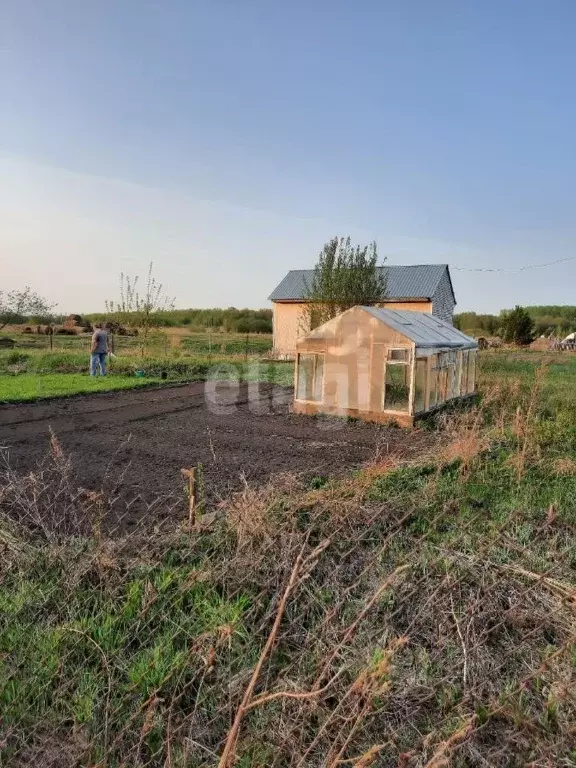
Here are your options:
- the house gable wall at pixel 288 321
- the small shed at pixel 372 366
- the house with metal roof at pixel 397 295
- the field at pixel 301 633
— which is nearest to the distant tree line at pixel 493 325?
the house with metal roof at pixel 397 295

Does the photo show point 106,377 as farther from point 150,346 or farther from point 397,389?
point 397,389

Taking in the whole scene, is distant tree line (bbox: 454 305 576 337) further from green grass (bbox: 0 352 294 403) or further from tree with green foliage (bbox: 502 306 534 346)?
green grass (bbox: 0 352 294 403)

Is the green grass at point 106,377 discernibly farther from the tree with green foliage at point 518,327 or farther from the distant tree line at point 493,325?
the distant tree line at point 493,325

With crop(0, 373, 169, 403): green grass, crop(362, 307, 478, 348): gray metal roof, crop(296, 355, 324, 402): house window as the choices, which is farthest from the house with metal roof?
crop(296, 355, 324, 402): house window

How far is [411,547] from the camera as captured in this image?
4.07 metres

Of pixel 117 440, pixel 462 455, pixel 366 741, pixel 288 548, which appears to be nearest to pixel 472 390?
pixel 462 455

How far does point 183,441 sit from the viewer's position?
8.41 m

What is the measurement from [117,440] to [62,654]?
226 inches

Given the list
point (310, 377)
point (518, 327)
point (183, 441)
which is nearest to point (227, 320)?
point (518, 327)

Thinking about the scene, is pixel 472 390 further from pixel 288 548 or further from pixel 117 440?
pixel 288 548

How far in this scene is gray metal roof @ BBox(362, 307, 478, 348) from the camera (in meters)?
9.91

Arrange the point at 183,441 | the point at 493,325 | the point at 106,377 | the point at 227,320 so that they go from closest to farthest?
the point at 183,441 < the point at 106,377 < the point at 227,320 < the point at 493,325

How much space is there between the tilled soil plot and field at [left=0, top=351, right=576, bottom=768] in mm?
907

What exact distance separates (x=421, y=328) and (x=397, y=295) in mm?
15213
